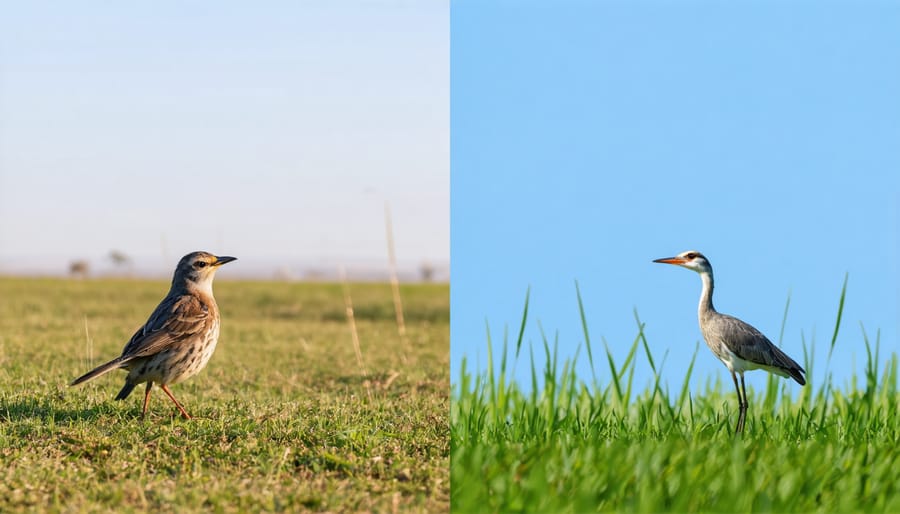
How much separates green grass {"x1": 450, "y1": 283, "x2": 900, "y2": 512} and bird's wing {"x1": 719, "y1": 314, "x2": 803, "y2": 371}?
1.10ft

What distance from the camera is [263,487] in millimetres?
5539

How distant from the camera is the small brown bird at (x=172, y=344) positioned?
23.1 feet

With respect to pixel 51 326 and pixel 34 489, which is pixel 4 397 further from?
pixel 51 326

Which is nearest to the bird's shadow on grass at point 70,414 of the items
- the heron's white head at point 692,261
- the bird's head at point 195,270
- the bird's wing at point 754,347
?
the bird's head at point 195,270

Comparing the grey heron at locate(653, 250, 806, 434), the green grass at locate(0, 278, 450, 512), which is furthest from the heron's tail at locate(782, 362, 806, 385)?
the green grass at locate(0, 278, 450, 512)

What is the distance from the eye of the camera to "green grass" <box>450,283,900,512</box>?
5293 millimetres

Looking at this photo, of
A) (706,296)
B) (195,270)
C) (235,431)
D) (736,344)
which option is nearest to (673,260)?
(706,296)

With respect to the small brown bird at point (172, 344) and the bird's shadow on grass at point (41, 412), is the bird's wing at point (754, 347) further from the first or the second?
the bird's shadow on grass at point (41, 412)

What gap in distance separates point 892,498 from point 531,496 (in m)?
2.41

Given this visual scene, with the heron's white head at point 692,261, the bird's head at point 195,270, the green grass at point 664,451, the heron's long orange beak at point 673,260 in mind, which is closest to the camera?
the green grass at point 664,451

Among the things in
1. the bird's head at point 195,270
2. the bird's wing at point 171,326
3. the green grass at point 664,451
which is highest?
the bird's head at point 195,270

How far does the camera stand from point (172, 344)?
7.12m

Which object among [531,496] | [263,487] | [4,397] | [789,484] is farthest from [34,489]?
[789,484]

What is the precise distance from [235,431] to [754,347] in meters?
4.31
